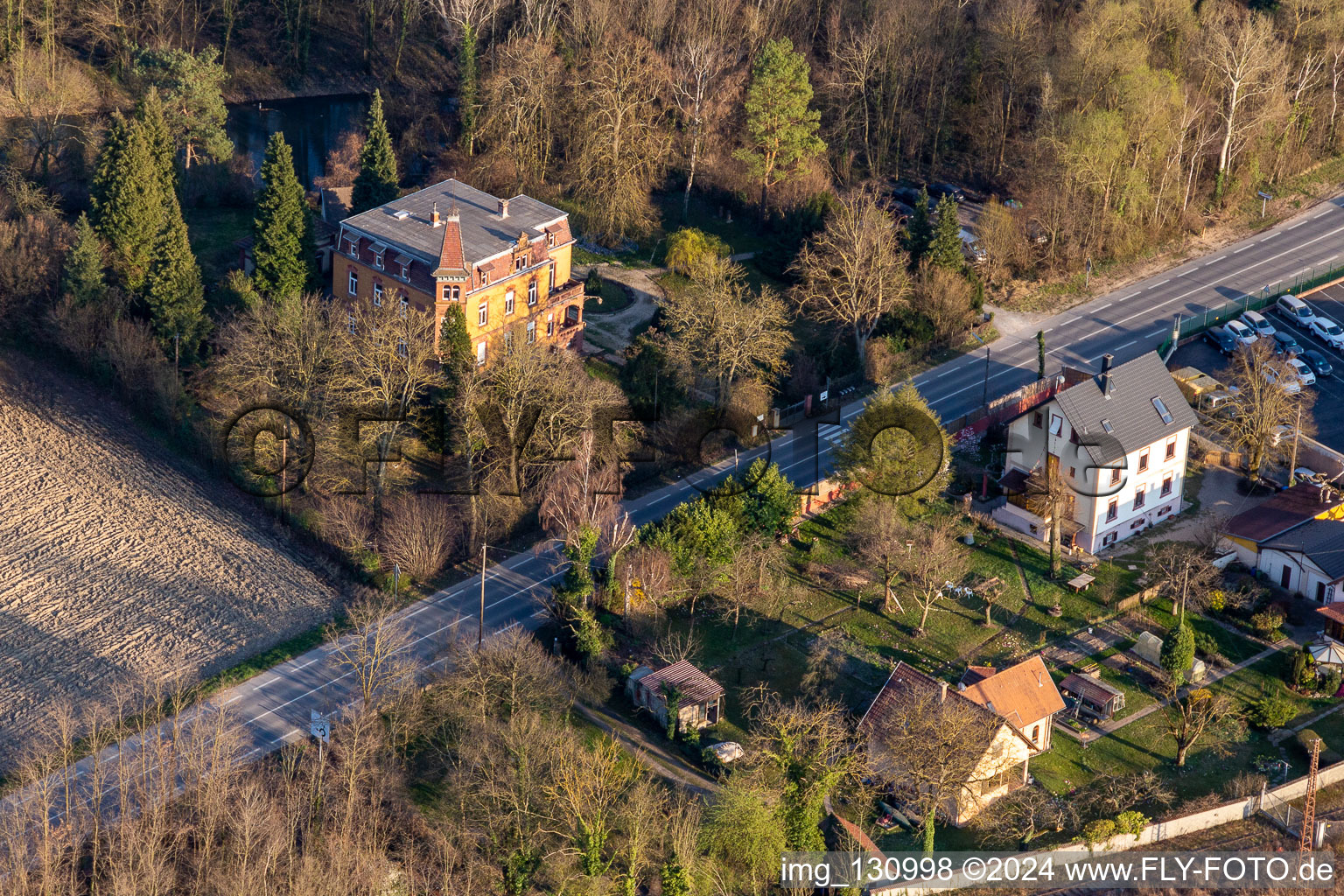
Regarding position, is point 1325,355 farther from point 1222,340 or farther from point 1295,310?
point 1222,340

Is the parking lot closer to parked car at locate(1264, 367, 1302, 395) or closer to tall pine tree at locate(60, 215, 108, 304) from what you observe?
parked car at locate(1264, 367, 1302, 395)

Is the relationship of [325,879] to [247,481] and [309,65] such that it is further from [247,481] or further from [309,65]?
[309,65]

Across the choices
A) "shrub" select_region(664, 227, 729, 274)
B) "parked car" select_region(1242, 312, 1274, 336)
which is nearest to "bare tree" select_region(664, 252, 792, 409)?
"shrub" select_region(664, 227, 729, 274)

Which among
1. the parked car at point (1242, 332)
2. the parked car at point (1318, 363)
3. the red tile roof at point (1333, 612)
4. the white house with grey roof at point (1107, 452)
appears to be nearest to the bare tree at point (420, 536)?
the white house with grey roof at point (1107, 452)

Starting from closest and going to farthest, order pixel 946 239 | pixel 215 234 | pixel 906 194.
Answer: pixel 946 239
pixel 215 234
pixel 906 194

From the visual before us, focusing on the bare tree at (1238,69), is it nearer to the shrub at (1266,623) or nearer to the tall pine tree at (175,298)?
the shrub at (1266,623)

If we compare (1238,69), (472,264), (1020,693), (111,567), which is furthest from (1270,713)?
(111,567)
